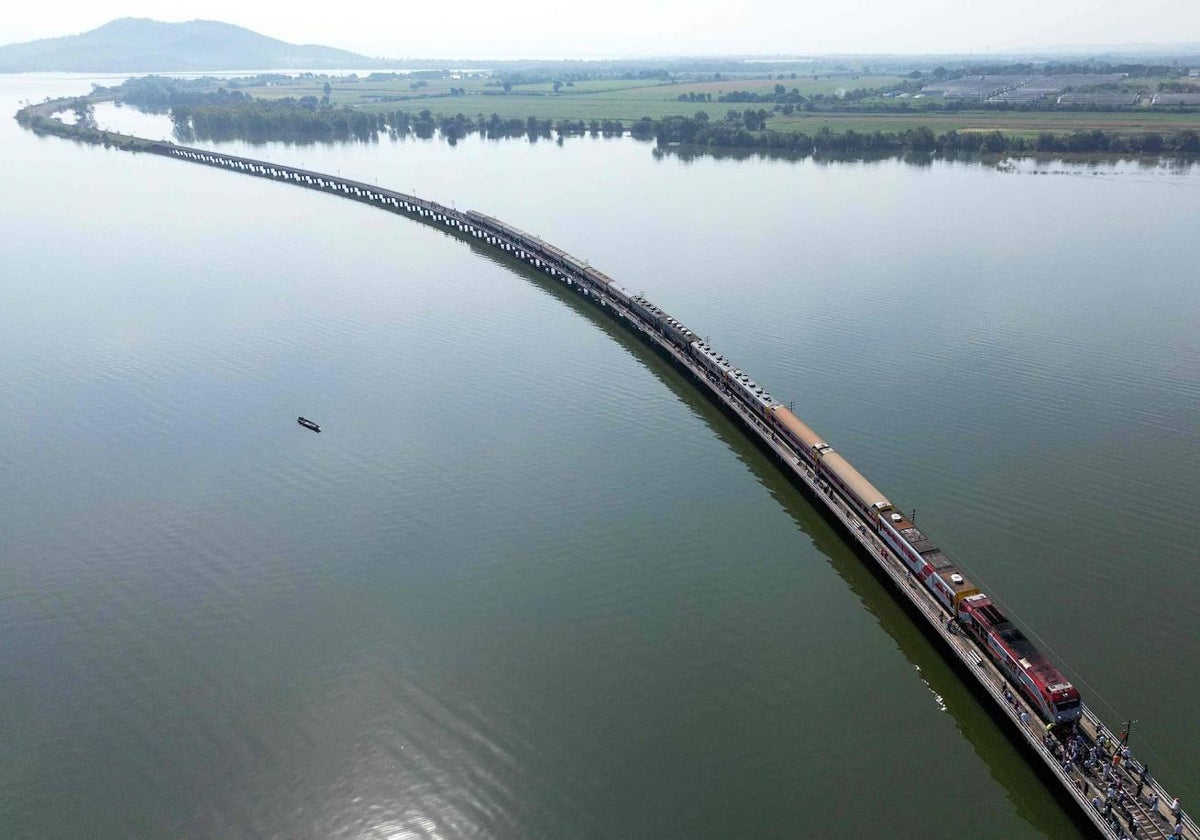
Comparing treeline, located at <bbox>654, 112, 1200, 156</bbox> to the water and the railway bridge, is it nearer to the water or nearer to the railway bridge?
the water

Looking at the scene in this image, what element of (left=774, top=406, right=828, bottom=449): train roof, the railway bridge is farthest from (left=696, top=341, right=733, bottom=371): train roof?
(left=774, top=406, right=828, bottom=449): train roof

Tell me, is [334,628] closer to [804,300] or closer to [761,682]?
[761,682]

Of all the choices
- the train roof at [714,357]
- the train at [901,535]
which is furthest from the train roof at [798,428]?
the train roof at [714,357]

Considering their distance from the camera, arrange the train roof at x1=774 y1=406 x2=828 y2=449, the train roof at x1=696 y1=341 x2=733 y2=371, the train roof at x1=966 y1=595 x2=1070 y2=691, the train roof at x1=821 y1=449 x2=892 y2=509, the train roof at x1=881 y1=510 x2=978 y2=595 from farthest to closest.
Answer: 1. the train roof at x1=696 y1=341 x2=733 y2=371
2. the train roof at x1=774 y1=406 x2=828 y2=449
3. the train roof at x1=821 y1=449 x2=892 y2=509
4. the train roof at x1=881 y1=510 x2=978 y2=595
5. the train roof at x1=966 y1=595 x2=1070 y2=691

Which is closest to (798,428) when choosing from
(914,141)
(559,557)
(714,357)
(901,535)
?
(901,535)

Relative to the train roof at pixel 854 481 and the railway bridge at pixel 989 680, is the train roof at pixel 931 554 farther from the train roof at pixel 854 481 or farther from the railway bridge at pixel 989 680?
the railway bridge at pixel 989 680

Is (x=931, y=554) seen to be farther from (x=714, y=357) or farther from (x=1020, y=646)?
(x=714, y=357)

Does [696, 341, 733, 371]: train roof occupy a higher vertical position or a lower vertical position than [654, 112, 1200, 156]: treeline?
lower
